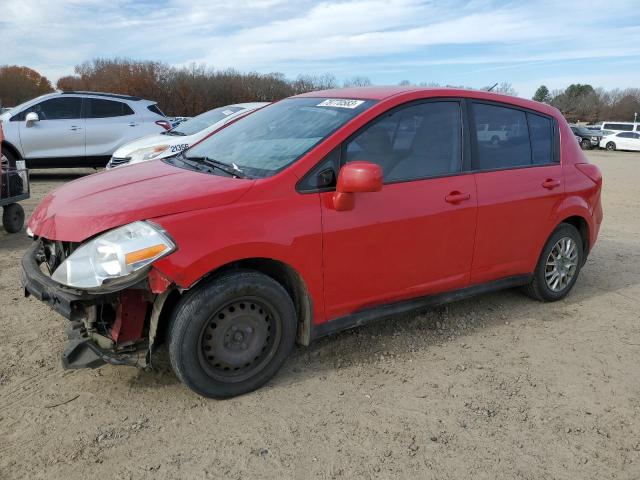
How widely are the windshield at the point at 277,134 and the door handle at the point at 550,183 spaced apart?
172 centimetres

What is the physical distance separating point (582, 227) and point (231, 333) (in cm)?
346

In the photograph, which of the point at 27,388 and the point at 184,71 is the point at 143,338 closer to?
the point at 27,388

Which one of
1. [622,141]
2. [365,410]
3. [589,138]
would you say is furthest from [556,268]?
[589,138]

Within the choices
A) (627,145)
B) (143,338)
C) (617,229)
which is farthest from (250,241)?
(627,145)

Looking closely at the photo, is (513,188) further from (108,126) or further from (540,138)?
(108,126)

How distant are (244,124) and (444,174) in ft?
5.12

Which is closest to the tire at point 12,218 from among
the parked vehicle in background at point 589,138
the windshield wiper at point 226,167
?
the windshield wiper at point 226,167

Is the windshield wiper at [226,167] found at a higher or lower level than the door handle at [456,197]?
higher

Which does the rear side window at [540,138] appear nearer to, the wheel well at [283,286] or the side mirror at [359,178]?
the side mirror at [359,178]

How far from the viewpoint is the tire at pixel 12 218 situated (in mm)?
6570

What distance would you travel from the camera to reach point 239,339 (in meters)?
3.03

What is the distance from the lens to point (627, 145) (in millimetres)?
34938

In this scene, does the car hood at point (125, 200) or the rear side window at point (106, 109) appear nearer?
the car hood at point (125, 200)

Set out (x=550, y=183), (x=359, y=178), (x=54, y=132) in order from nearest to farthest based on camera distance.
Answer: (x=359, y=178), (x=550, y=183), (x=54, y=132)
